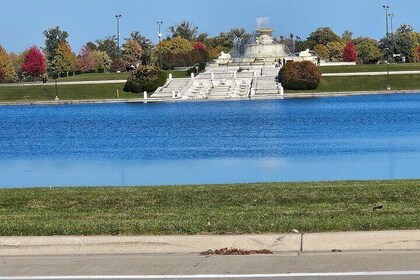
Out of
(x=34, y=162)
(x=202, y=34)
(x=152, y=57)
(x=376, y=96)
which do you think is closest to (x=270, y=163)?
(x=34, y=162)

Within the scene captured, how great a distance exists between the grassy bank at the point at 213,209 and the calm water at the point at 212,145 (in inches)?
246

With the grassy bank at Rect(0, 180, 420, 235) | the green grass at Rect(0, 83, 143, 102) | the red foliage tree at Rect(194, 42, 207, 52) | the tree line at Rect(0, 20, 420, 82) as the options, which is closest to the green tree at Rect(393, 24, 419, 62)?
the tree line at Rect(0, 20, 420, 82)

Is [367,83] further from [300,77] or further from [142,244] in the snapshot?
[142,244]

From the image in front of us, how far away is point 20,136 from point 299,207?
3021 centimetres

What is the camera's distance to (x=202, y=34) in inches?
7126

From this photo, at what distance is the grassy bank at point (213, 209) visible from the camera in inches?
423

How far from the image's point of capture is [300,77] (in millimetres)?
76438

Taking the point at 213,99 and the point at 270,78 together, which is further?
the point at 270,78

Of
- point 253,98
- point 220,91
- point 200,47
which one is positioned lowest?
point 253,98

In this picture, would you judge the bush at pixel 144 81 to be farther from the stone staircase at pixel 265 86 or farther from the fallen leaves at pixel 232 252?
the fallen leaves at pixel 232 252

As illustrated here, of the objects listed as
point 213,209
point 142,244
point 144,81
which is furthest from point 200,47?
point 142,244

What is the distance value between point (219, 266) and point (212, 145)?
77.4 ft

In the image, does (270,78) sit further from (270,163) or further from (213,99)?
(270,163)

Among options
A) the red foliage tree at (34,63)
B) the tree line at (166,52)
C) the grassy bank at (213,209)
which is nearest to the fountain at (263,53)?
the tree line at (166,52)
